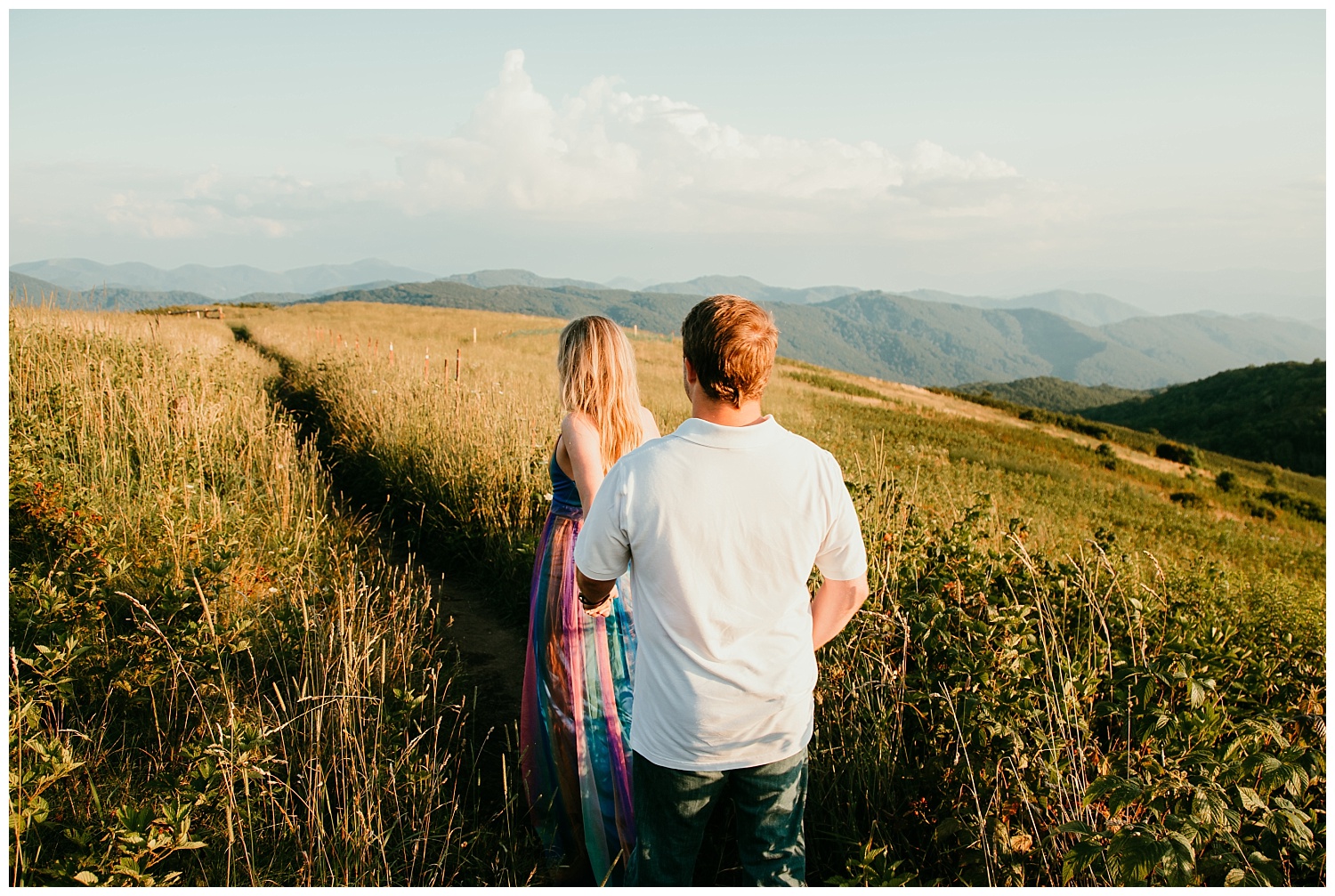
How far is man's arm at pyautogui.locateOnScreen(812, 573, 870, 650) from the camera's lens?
2086mm

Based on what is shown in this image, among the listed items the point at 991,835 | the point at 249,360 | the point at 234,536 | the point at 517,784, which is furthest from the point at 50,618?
the point at 249,360

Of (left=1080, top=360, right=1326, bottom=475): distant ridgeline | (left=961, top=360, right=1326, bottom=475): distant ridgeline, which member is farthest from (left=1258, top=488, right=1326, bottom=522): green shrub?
(left=1080, top=360, right=1326, bottom=475): distant ridgeline

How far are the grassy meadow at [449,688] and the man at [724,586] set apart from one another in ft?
1.78

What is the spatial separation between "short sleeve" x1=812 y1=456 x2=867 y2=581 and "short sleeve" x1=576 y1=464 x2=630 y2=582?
53 centimetres

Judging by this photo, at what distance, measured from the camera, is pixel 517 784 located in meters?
3.24

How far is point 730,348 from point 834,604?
86 centimetres

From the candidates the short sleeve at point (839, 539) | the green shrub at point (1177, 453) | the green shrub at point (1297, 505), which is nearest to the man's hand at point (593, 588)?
the short sleeve at point (839, 539)

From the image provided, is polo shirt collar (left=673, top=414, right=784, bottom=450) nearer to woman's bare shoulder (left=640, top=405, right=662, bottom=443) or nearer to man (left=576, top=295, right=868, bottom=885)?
man (left=576, top=295, right=868, bottom=885)

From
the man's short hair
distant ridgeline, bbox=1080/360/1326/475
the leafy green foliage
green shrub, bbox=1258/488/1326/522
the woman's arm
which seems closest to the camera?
the man's short hair

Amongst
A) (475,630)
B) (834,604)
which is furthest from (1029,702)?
(475,630)

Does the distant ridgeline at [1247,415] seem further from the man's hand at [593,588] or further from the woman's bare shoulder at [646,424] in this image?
the man's hand at [593,588]

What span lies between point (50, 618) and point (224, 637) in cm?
97

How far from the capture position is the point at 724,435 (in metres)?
1.79

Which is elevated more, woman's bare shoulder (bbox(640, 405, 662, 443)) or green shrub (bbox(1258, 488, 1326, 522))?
woman's bare shoulder (bbox(640, 405, 662, 443))
